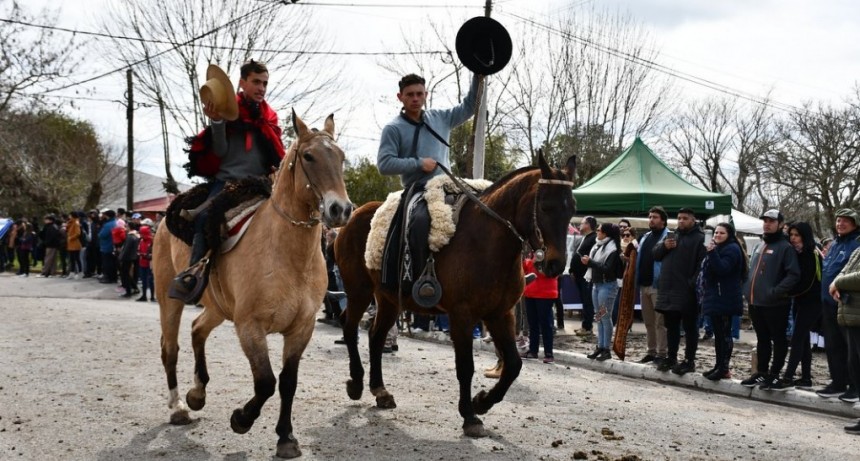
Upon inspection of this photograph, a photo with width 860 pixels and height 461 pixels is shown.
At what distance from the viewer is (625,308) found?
1159 centimetres

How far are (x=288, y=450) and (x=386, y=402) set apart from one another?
202cm

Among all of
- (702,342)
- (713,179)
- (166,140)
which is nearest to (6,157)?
(166,140)

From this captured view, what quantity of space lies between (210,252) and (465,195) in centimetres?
223

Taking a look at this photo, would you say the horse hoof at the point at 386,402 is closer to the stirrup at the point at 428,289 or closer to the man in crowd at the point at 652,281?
the stirrup at the point at 428,289

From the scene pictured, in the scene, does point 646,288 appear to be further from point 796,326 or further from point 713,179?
point 713,179

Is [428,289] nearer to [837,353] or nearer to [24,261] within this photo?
[837,353]

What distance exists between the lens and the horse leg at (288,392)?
5754mm

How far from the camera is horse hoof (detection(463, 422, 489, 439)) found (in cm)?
650

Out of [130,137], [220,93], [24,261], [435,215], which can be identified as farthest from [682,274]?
[130,137]

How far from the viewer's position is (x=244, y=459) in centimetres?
571

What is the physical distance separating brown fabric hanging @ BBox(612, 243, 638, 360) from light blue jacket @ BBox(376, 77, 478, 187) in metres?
4.70

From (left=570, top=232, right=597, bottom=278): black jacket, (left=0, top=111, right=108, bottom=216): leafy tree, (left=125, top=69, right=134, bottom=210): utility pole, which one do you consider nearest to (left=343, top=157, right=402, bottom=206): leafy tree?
(left=125, top=69, right=134, bottom=210): utility pole

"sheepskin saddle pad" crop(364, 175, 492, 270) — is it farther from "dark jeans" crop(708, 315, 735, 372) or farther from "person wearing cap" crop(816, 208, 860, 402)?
"person wearing cap" crop(816, 208, 860, 402)

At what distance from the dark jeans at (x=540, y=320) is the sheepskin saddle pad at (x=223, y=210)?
19.9ft
